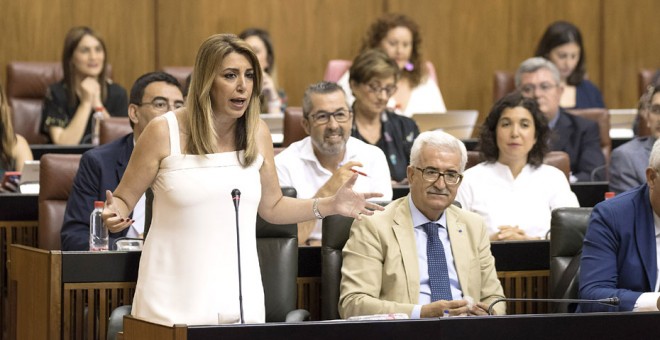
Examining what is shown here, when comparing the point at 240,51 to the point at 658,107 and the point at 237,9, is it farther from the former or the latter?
the point at 237,9

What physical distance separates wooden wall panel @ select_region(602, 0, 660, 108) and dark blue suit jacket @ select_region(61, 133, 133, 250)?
4.95 m

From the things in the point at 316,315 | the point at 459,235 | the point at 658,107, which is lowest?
the point at 316,315

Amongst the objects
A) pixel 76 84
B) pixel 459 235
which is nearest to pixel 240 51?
pixel 459 235

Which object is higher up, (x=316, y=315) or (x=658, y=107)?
(x=658, y=107)

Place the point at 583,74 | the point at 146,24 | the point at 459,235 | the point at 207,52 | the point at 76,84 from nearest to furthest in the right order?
the point at 207,52 → the point at 459,235 → the point at 76,84 → the point at 583,74 → the point at 146,24

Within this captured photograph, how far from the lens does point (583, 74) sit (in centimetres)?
712

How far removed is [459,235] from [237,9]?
168 inches

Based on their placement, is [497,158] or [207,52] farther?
[497,158]

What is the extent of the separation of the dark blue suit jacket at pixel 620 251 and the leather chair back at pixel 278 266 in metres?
0.87

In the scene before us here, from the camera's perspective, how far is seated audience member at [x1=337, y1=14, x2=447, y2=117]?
6.77 m

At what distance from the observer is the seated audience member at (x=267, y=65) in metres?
6.83

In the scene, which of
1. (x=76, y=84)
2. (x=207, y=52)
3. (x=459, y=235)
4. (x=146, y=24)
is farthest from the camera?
(x=146, y=24)

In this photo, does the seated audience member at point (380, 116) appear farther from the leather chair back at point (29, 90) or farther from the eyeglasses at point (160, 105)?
the leather chair back at point (29, 90)

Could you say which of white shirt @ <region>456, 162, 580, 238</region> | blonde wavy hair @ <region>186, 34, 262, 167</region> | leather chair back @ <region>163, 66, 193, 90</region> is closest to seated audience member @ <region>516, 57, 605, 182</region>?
white shirt @ <region>456, 162, 580, 238</region>
